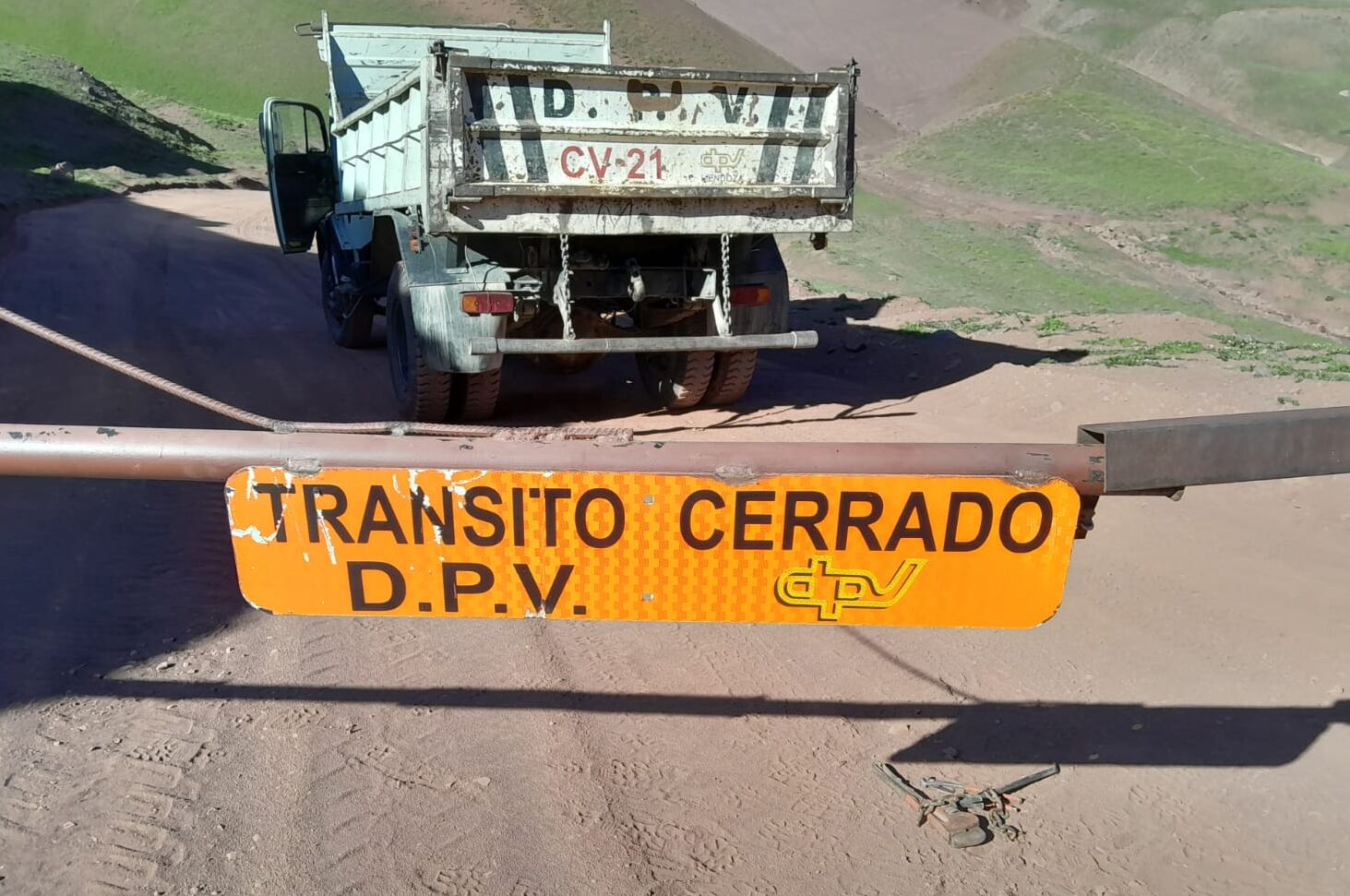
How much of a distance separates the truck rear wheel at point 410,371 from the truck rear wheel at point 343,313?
1964 millimetres

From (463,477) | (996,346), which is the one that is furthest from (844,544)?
(996,346)

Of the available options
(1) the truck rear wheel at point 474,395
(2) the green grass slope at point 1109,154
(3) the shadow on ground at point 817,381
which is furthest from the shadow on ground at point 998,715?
(2) the green grass slope at point 1109,154

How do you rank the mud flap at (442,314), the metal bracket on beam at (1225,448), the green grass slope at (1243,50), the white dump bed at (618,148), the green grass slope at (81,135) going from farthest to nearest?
the green grass slope at (1243,50)
the green grass slope at (81,135)
the mud flap at (442,314)
the white dump bed at (618,148)
the metal bracket on beam at (1225,448)

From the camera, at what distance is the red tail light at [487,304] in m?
6.72

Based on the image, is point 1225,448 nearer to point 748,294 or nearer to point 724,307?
point 724,307

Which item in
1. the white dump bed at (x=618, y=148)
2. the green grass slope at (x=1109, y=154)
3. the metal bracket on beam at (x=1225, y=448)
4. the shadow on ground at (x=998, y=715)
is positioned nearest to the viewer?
the metal bracket on beam at (x=1225, y=448)

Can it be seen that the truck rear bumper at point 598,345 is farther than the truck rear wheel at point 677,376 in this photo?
No

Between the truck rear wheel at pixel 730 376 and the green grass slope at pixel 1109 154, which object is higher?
the green grass slope at pixel 1109 154

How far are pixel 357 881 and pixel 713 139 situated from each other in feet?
16.4

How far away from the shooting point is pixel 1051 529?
6.99 ft

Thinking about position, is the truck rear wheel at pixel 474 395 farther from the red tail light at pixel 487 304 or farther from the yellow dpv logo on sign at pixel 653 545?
the yellow dpv logo on sign at pixel 653 545

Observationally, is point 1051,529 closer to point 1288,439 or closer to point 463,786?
point 1288,439

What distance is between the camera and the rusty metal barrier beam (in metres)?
2.07

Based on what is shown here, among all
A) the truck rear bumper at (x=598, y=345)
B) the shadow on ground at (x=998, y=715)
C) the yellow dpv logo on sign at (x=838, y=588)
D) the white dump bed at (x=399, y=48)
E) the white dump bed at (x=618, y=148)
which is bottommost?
the shadow on ground at (x=998, y=715)
